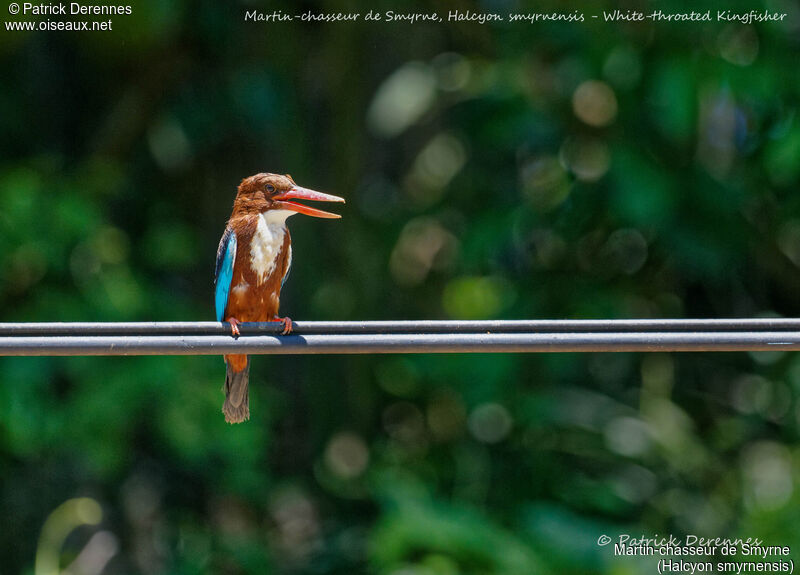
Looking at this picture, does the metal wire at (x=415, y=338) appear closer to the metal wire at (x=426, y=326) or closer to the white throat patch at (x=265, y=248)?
the metal wire at (x=426, y=326)

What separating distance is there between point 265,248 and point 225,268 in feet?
0.53

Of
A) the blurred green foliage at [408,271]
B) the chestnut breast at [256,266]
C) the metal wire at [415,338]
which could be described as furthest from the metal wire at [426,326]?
the blurred green foliage at [408,271]

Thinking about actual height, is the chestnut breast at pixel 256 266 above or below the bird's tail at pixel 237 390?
above

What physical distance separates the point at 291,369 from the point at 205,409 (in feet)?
4.49

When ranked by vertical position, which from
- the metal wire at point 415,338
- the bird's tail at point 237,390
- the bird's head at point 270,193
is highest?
the bird's head at point 270,193

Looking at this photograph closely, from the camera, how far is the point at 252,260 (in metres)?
3.28

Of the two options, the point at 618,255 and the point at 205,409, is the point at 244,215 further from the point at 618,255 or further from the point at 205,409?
the point at 618,255

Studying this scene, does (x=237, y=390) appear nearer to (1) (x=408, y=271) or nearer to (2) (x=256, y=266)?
(2) (x=256, y=266)

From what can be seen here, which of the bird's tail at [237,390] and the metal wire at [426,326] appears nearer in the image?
the metal wire at [426,326]

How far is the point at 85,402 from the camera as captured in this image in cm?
436

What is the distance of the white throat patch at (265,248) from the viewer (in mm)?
3273

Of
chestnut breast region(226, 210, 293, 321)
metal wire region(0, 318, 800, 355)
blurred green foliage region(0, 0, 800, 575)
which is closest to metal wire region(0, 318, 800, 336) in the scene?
metal wire region(0, 318, 800, 355)

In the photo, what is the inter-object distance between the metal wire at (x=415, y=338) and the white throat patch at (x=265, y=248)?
107 cm

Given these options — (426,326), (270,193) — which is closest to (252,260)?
(270,193)
